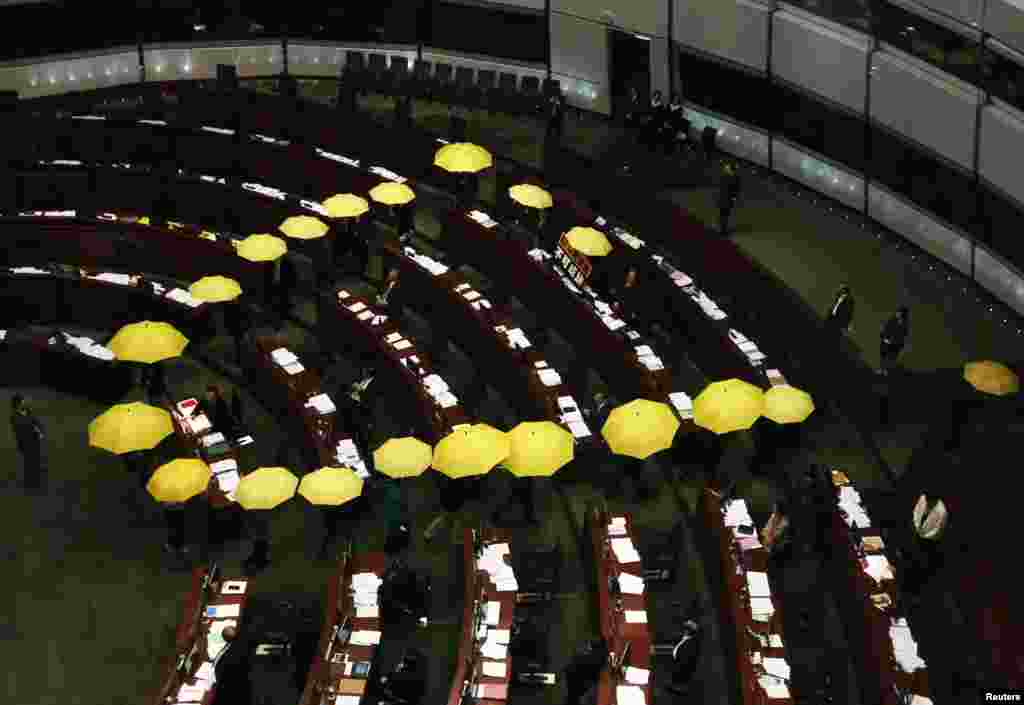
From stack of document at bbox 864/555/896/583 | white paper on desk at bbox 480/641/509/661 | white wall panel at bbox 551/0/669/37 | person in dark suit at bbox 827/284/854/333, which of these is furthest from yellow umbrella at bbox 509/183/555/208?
white paper on desk at bbox 480/641/509/661

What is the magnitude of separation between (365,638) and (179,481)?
4303 millimetres

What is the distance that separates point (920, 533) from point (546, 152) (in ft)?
46.7

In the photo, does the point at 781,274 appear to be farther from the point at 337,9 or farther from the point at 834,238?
the point at 337,9

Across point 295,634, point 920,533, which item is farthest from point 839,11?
point 295,634

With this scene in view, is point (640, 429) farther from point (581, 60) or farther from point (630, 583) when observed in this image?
point (581, 60)

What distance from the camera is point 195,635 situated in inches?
771

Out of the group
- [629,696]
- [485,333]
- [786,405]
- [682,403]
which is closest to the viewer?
[629,696]

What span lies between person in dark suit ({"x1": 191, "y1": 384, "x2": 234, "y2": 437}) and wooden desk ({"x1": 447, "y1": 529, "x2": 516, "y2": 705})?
5397 millimetres

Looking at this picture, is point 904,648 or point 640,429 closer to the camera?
point 904,648

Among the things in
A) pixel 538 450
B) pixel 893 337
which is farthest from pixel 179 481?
pixel 893 337

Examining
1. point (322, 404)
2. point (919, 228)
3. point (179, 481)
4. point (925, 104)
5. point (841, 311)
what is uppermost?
point (925, 104)

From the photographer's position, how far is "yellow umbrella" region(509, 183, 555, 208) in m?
27.9

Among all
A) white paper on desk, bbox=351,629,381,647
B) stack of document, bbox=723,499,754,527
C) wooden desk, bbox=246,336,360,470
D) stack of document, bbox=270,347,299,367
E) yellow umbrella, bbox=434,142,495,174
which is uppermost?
yellow umbrella, bbox=434,142,495,174

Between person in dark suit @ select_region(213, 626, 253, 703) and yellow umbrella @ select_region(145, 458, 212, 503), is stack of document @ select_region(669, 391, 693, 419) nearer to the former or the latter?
yellow umbrella @ select_region(145, 458, 212, 503)
